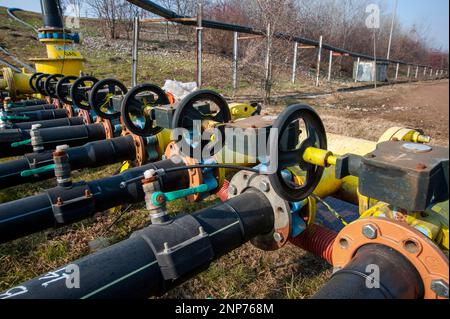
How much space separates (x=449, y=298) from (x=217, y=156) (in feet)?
3.94

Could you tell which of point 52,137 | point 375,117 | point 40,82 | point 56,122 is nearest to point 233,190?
point 52,137

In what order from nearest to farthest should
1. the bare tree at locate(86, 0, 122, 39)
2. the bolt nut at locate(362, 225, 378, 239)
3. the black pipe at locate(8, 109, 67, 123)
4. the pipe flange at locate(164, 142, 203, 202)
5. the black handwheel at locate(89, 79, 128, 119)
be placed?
the bolt nut at locate(362, 225, 378, 239), the pipe flange at locate(164, 142, 203, 202), the black handwheel at locate(89, 79, 128, 119), the black pipe at locate(8, 109, 67, 123), the bare tree at locate(86, 0, 122, 39)

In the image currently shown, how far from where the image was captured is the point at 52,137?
278 centimetres

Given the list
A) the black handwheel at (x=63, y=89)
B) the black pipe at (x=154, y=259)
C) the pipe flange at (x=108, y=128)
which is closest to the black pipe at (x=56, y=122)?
the black handwheel at (x=63, y=89)

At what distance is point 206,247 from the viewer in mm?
1182

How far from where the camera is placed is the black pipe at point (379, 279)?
3.06 feet

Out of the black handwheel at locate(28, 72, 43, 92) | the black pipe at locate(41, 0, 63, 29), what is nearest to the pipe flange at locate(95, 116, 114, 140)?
the black handwheel at locate(28, 72, 43, 92)

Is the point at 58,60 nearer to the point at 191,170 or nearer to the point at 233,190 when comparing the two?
the point at 191,170

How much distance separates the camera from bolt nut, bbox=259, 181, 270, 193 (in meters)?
1.45

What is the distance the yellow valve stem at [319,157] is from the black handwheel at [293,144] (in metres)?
0.05

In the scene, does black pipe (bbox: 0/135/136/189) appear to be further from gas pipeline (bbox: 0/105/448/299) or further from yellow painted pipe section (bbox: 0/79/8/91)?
yellow painted pipe section (bbox: 0/79/8/91)

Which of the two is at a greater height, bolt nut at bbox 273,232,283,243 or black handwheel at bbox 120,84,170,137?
black handwheel at bbox 120,84,170,137

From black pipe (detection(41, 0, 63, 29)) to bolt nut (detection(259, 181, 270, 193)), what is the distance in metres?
5.40

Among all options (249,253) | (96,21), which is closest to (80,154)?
(249,253)
